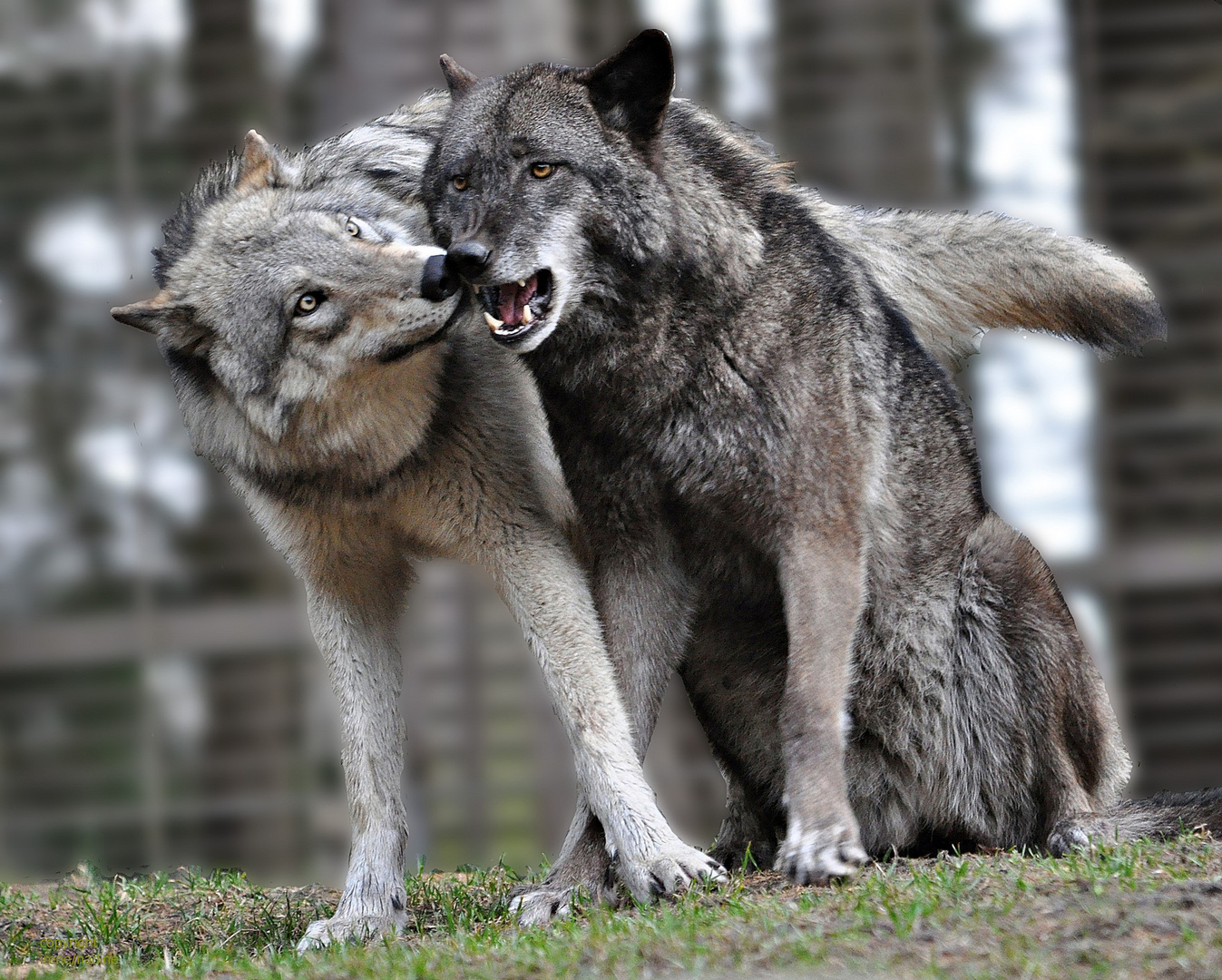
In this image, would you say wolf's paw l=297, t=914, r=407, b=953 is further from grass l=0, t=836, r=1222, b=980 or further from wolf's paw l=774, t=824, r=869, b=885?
wolf's paw l=774, t=824, r=869, b=885

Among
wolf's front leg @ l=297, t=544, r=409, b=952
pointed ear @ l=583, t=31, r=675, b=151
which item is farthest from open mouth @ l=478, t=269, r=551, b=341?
wolf's front leg @ l=297, t=544, r=409, b=952

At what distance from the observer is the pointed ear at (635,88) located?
3857mm

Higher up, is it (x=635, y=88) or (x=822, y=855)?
(x=635, y=88)

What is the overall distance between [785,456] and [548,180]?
1027 millimetres

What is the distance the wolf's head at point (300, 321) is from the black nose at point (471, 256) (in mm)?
216

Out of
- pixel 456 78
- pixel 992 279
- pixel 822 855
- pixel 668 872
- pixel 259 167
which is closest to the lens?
pixel 822 855

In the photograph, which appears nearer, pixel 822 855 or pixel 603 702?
pixel 822 855

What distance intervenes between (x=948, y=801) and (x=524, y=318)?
2113 mm

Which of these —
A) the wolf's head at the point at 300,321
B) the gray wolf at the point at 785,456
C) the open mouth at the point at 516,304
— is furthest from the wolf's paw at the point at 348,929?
the open mouth at the point at 516,304

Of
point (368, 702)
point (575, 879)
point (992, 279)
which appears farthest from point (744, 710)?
point (992, 279)

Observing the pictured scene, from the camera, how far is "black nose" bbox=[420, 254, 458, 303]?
12.7 ft

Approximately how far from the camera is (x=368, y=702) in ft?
14.0

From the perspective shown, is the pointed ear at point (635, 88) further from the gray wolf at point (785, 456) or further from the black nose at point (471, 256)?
the black nose at point (471, 256)

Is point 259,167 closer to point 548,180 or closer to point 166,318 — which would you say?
point 166,318
